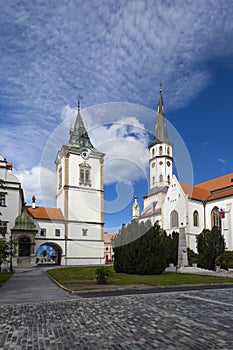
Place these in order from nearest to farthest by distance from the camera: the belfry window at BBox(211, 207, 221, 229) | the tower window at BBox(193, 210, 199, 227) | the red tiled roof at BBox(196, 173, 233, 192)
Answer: the belfry window at BBox(211, 207, 221, 229)
the tower window at BBox(193, 210, 199, 227)
the red tiled roof at BBox(196, 173, 233, 192)

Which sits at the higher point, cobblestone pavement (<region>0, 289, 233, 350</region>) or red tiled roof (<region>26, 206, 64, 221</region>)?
red tiled roof (<region>26, 206, 64, 221</region>)

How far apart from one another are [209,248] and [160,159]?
38672mm

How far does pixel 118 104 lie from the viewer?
723 inches

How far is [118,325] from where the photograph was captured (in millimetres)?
8000

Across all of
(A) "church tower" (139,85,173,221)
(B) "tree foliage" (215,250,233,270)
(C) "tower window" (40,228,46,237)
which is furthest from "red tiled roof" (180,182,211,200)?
(C) "tower window" (40,228,46,237)

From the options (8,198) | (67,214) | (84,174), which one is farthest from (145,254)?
(84,174)

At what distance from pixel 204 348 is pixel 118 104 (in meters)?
14.4

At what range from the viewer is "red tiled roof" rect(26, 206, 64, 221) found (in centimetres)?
5381

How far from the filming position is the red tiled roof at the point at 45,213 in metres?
53.8

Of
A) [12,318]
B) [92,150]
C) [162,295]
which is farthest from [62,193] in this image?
[12,318]

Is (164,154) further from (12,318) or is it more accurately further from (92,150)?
(12,318)

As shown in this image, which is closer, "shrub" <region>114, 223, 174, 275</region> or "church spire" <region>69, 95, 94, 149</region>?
"shrub" <region>114, 223, 174, 275</region>

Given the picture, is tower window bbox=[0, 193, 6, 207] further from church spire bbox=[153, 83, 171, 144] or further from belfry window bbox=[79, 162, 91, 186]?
church spire bbox=[153, 83, 171, 144]

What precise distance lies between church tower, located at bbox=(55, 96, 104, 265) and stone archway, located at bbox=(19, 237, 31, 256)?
271 inches
